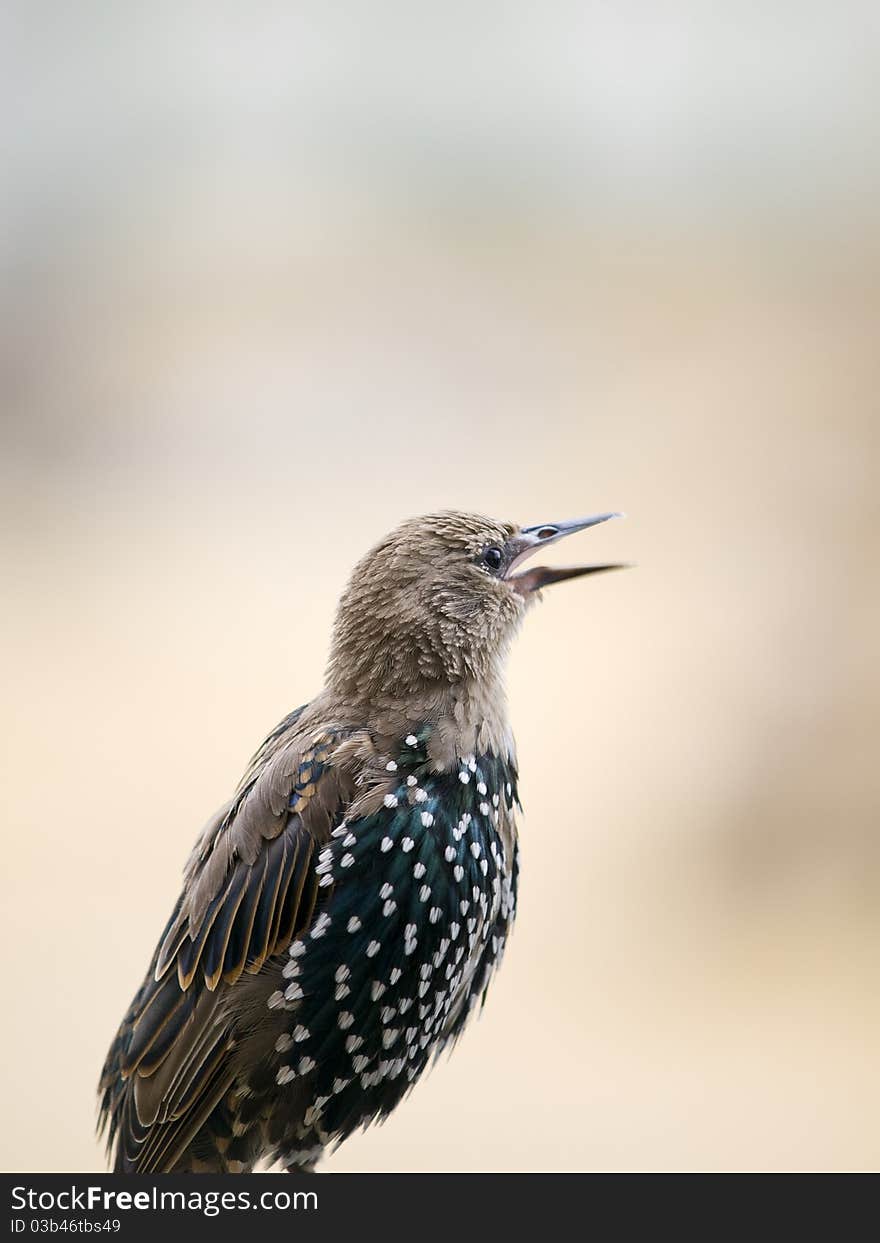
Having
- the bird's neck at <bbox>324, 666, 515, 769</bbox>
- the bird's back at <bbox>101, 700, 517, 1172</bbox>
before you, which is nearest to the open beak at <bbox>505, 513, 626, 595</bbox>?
the bird's neck at <bbox>324, 666, 515, 769</bbox>

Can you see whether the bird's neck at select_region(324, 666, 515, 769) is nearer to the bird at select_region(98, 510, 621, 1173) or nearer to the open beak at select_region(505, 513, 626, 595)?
the bird at select_region(98, 510, 621, 1173)

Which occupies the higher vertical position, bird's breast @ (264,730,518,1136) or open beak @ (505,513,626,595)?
open beak @ (505,513,626,595)

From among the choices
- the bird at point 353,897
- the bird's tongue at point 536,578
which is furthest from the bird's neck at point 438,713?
the bird's tongue at point 536,578

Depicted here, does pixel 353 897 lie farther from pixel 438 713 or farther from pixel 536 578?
pixel 536 578

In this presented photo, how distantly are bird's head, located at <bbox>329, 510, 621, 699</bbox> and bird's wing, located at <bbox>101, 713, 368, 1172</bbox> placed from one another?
0.45 feet

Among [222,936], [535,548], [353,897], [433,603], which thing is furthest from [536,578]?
[222,936]

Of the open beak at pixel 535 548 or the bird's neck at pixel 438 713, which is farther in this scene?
the open beak at pixel 535 548

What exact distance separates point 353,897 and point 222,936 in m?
0.21

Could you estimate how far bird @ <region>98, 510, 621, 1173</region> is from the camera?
188 cm

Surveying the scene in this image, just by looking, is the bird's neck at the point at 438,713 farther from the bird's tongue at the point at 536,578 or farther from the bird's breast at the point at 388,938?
the bird's tongue at the point at 536,578

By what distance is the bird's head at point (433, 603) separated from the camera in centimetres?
200

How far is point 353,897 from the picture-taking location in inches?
74.2

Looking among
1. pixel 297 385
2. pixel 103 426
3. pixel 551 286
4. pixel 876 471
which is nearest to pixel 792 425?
pixel 876 471

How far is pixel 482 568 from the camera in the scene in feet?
6.75
